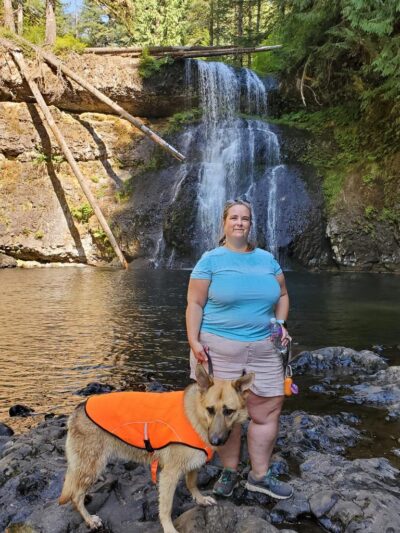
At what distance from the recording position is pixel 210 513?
10.0ft

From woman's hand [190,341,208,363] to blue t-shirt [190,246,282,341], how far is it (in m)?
0.14

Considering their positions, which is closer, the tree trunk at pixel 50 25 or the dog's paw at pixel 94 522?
the dog's paw at pixel 94 522

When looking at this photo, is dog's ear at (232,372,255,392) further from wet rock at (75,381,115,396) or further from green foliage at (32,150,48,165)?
green foliage at (32,150,48,165)

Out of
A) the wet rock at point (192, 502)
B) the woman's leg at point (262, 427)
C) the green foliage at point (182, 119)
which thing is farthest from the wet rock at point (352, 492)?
the green foliage at point (182, 119)

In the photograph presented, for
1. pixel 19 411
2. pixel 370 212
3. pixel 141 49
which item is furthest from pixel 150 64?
pixel 19 411

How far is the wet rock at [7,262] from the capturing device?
67.6 ft

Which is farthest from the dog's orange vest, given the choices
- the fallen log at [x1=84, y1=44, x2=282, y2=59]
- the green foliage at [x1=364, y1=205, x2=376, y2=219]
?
the fallen log at [x1=84, y1=44, x2=282, y2=59]

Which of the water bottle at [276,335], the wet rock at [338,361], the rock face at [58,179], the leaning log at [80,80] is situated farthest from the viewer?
A: the leaning log at [80,80]

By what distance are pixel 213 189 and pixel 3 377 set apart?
16080 mm

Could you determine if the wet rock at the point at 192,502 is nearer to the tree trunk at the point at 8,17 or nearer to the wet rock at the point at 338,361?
the wet rock at the point at 338,361

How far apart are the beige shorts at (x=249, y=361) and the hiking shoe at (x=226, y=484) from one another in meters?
0.62

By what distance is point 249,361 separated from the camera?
3.43m

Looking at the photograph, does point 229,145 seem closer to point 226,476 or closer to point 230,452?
point 230,452

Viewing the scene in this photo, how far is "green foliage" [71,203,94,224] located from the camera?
22.5 m
